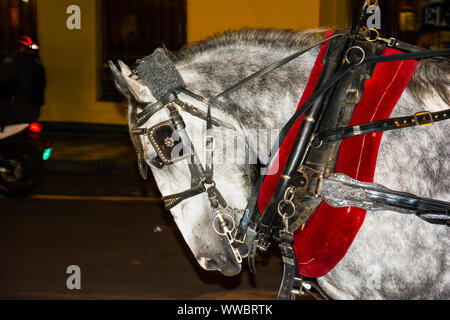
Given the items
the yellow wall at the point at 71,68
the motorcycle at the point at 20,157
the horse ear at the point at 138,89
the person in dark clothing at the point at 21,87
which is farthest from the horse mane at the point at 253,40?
the yellow wall at the point at 71,68

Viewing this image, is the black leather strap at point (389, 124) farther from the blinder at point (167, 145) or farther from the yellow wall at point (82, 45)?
the yellow wall at point (82, 45)

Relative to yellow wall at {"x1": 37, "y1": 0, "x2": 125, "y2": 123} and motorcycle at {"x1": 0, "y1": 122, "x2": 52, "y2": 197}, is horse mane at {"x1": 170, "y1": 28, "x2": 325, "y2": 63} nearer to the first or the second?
motorcycle at {"x1": 0, "y1": 122, "x2": 52, "y2": 197}

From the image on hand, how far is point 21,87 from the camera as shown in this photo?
24.8ft

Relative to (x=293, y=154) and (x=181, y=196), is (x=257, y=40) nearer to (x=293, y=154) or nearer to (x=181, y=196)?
(x=293, y=154)

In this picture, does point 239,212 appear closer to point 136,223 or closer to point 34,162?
point 136,223

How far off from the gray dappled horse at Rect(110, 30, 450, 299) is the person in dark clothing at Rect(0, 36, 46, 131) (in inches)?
222

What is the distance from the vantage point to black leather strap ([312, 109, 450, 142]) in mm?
1975

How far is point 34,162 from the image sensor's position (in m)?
7.35

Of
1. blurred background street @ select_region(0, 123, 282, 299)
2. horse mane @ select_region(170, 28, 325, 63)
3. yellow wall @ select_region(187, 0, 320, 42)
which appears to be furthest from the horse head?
yellow wall @ select_region(187, 0, 320, 42)

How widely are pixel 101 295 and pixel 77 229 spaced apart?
5.73 feet

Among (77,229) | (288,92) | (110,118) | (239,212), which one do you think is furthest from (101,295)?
(110,118)

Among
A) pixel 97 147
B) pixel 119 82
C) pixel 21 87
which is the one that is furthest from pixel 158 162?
pixel 97 147

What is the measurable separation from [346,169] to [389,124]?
233 mm

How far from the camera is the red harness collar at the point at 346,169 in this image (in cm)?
200
